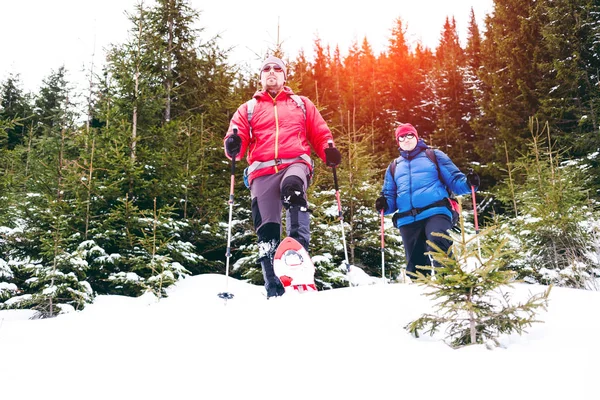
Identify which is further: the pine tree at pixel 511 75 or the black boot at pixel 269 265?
the pine tree at pixel 511 75

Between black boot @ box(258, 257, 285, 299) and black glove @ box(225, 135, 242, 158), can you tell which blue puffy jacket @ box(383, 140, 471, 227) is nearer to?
black boot @ box(258, 257, 285, 299)

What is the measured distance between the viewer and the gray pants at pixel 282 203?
3744mm

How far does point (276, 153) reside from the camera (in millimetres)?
4000

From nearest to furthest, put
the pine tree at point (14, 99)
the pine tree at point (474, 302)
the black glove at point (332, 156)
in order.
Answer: the pine tree at point (474, 302), the black glove at point (332, 156), the pine tree at point (14, 99)

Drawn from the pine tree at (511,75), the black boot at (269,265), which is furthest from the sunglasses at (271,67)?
the pine tree at (511,75)

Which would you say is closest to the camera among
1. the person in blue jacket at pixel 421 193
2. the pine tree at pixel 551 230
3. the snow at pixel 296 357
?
the snow at pixel 296 357

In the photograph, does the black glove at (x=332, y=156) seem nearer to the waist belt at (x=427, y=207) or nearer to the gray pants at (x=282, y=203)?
the gray pants at (x=282, y=203)

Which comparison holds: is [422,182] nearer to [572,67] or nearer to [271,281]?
[271,281]

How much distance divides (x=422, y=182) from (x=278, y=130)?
74.9 inches

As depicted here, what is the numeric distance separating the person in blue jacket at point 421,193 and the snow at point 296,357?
1.94m

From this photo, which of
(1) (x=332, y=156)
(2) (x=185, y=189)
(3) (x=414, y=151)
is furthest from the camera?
(2) (x=185, y=189)

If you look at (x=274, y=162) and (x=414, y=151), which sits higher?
(x=414, y=151)

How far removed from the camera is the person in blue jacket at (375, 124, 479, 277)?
448 centimetres

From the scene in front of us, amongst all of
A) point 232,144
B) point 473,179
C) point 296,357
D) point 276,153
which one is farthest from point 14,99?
point 296,357
